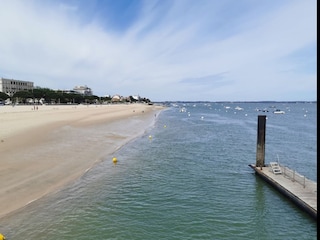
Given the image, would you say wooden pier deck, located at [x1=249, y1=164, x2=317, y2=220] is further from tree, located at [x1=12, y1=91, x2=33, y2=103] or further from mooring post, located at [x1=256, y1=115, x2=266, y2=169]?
tree, located at [x1=12, y1=91, x2=33, y2=103]

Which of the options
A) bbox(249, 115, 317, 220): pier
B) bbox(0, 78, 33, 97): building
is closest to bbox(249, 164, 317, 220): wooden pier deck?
bbox(249, 115, 317, 220): pier

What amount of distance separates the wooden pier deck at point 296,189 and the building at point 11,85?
17378 cm

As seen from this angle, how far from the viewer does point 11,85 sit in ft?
565

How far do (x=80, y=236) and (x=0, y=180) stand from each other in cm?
712

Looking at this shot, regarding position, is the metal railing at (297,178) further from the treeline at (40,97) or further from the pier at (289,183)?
the treeline at (40,97)

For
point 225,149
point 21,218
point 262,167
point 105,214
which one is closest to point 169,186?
point 105,214

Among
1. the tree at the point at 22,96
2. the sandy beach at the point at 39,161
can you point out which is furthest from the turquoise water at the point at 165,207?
the tree at the point at 22,96

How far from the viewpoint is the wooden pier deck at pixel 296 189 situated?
11.8 metres

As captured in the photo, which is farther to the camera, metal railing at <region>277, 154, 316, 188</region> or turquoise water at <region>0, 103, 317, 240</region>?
metal railing at <region>277, 154, 316, 188</region>

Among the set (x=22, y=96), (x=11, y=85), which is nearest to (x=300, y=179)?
(x=22, y=96)

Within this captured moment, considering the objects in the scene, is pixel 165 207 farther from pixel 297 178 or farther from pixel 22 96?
pixel 22 96

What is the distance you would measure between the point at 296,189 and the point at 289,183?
3.26ft

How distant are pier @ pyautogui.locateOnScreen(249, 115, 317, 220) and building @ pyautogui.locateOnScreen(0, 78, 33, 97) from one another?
17200cm

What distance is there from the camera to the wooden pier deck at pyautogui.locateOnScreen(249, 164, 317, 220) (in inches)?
463
